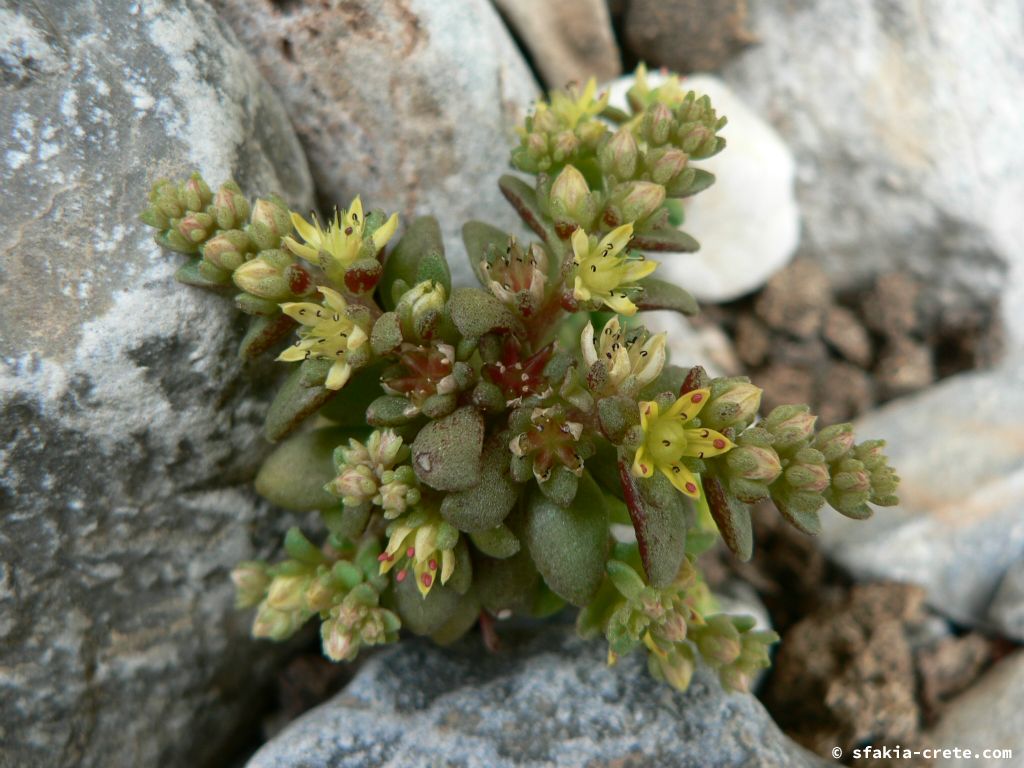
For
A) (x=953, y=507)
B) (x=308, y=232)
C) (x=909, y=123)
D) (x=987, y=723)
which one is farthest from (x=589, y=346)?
(x=909, y=123)

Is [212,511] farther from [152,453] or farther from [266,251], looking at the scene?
Answer: [266,251]

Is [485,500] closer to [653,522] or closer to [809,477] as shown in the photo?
[653,522]

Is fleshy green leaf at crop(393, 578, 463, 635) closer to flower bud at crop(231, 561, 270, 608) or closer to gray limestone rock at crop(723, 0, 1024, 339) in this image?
flower bud at crop(231, 561, 270, 608)

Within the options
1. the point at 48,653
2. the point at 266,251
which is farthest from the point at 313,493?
the point at 48,653

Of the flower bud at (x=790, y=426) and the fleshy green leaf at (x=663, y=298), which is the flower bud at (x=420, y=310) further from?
the flower bud at (x=790, y=426)

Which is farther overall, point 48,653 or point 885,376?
point 885,376
